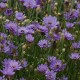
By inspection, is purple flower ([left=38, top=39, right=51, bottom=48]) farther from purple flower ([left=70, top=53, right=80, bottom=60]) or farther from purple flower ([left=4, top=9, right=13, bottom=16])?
purple flower ([left=4, top=9, right=13, bottom=16])

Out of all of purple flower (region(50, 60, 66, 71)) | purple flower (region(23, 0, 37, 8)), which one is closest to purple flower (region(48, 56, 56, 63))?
purple flower (region(50, 60, 66, 71))

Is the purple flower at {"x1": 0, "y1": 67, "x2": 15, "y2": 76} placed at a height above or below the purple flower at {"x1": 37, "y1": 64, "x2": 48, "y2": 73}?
above

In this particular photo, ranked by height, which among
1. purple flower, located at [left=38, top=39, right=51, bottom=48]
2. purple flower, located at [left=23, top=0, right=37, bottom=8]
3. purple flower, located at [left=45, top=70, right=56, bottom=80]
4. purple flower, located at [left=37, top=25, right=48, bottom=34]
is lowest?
purple flower, located at [left=45, top=70, right=56, bottom=80]

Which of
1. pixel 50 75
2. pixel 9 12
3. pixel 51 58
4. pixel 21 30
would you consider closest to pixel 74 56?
pixel 51 58

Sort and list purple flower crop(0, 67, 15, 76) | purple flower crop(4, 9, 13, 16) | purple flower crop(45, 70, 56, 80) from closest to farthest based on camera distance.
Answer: purple flower crop(0, 67, 15, 76) < purple flower crop(45, 70, 56, 80) < purple flower crop(4, 9, 13, 16)

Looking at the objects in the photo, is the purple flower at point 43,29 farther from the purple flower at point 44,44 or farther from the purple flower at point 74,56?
the purple flower at point 74,56

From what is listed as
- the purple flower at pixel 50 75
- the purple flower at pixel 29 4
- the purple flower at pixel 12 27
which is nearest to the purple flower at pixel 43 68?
the purple flower at pixel 50 75

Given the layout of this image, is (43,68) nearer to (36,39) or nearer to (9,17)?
(36,39)

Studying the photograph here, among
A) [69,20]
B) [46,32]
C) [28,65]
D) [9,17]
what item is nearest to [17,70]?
[28,65]
